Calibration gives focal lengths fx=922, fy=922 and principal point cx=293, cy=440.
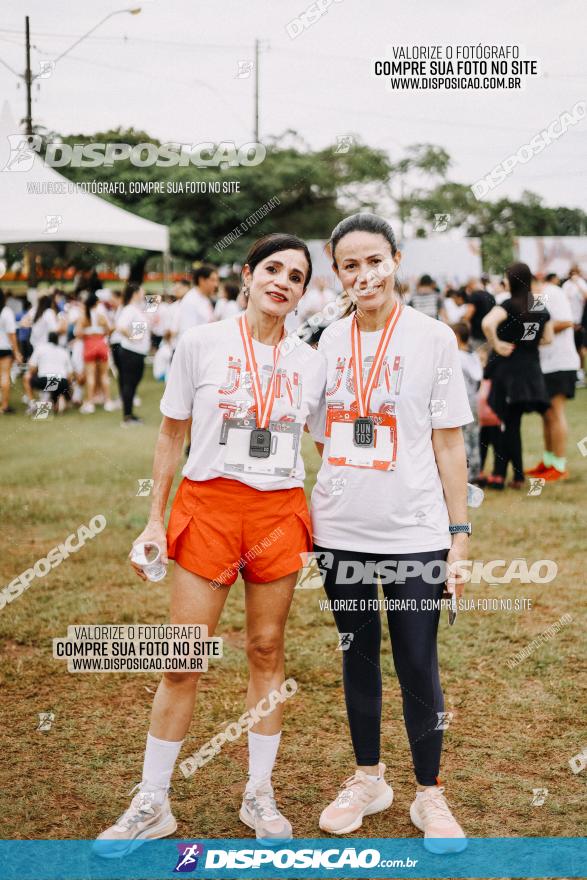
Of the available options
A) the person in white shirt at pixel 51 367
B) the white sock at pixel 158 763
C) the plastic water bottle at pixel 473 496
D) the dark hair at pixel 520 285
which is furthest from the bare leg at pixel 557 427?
the person in white shirt at pixel 51 367

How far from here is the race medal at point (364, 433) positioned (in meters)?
2.66

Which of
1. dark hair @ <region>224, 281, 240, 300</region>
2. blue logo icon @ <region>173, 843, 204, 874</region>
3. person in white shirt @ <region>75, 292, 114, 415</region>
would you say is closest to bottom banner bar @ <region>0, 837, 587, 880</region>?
blue logo icon @ <region>173, 843, 204, 874</region>

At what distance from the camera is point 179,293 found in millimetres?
14586

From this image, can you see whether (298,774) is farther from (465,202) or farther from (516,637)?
(465,202)

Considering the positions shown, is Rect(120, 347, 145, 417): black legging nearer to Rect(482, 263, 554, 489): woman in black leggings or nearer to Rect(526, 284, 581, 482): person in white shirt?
Rect(482, 263, 554, 489): woman in black leggings

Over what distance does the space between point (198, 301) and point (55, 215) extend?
4.16 m

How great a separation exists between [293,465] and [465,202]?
27.2 m

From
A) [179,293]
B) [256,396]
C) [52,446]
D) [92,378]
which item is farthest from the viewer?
[179,293]

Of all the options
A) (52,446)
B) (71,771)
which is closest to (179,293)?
(52,446)

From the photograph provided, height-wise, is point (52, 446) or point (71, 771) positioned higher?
point (52, 446)

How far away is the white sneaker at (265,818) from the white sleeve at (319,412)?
1139 millimetres

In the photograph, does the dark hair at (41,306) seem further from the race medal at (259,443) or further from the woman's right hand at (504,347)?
the race medal at (259,443)

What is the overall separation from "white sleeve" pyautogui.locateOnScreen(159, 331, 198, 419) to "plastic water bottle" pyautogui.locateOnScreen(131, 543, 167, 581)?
0.40m

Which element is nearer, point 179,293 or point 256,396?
point 256,396
